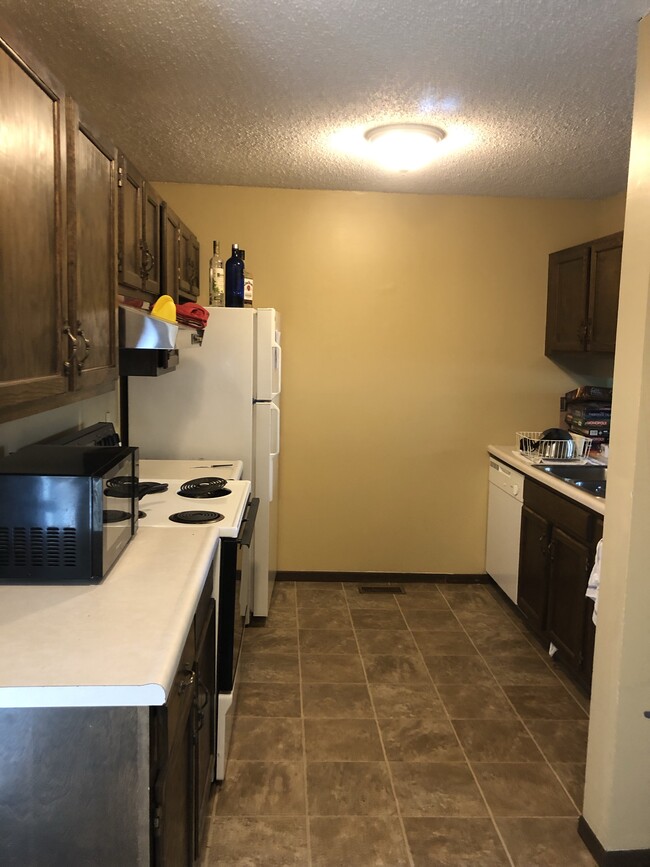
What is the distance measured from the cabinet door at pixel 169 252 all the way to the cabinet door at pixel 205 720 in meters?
1.65

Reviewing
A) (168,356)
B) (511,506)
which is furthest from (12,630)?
(511,506)

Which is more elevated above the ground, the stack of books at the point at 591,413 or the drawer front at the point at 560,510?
the stack of books at the point at 591,413

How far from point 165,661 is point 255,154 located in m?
2.84

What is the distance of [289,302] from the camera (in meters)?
4.25

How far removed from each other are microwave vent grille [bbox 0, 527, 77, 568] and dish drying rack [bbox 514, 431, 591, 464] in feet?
9.04

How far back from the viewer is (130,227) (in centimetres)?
250

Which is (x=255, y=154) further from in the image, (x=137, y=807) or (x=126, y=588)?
(x=137, y=807)

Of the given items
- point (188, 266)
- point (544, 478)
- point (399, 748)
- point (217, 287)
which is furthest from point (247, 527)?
point (188, 266)

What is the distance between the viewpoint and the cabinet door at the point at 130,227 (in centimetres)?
235

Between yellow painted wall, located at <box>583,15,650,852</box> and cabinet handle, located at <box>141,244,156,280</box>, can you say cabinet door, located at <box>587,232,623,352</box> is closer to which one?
yellow painted wall, located at <box>583,15,650,852</box>

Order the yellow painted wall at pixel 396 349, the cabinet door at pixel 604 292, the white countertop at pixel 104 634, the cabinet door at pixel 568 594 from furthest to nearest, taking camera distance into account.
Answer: the yellow painted wall at pixel 396 349 < the cabinet door at pixel 604 292 < the cabinet door at pixel 568 594 < the white countertop at pixel 104 634

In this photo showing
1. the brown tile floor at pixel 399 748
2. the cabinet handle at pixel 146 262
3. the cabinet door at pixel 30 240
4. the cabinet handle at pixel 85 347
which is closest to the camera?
the cabinet door at pixel 30 240

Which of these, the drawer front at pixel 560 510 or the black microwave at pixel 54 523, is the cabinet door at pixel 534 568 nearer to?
the drawer front at pixel 560 510

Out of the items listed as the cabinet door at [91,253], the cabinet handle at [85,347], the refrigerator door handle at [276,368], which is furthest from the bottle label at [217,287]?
the cabinet handle at [85,347]
